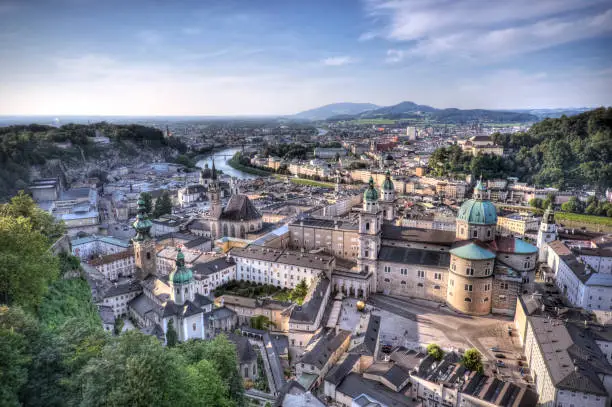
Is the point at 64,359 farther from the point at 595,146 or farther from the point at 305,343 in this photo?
the point at 595,146

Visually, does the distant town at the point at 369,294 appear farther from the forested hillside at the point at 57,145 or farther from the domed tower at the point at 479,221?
the forested hillside at the point at 57,145

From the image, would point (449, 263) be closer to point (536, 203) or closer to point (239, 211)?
point (239, 211)

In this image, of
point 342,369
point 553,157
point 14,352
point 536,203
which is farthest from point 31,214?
point 553,157

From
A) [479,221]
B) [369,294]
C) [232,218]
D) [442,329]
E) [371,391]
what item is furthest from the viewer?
[232,218]

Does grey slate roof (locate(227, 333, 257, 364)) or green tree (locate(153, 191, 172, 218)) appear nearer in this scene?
grey slate roof (locate(227, 333, 257, 364))

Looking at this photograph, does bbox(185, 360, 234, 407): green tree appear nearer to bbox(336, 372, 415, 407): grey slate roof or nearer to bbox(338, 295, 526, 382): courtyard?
bbox(336, 372, 415, 407): grey slate roof

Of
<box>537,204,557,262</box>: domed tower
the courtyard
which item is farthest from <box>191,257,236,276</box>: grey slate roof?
<box>537,204,557,262</box>: domed tower

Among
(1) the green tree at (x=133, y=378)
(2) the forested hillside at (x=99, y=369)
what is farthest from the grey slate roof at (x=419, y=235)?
(1) the green tree at (x=133, y=378)
